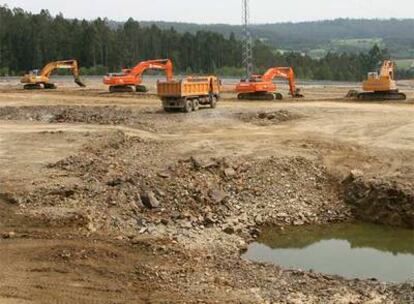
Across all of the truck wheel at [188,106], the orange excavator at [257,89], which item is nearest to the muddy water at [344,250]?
the truck wheel at [188,106]

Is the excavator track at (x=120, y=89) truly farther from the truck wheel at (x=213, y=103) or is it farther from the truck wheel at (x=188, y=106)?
the truck wheel at (x=188, y=106)

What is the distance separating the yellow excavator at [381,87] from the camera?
38.1 meters

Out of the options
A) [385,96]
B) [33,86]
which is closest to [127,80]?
[33,86]

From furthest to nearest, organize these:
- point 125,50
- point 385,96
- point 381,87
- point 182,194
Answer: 1. point 125,50
2. point 385,96
3. point 381,87
4. point 182,194

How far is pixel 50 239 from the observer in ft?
46.0

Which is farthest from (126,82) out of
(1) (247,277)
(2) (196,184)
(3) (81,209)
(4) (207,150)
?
(1) (247,277)

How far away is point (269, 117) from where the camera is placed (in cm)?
2984

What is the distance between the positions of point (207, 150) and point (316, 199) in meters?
4.49

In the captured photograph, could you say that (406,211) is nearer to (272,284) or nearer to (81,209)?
(272,284)

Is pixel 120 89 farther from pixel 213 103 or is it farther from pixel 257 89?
pixel 213 103

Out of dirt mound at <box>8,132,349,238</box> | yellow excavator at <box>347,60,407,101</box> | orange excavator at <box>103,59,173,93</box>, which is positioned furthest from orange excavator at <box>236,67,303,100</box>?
dirt mound at <box>8,132,349,238</box>

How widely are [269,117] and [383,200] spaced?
11047 mm

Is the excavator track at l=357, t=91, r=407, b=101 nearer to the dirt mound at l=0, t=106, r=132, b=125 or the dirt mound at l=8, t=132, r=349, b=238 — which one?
the dirt mound at l=0, t=106, r=132, b=125

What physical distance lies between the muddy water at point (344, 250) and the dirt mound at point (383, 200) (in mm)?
364
